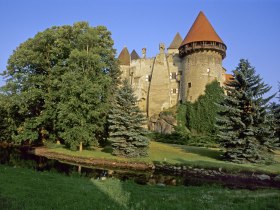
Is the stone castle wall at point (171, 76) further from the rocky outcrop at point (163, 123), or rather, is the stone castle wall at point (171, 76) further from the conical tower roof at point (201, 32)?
the rocky outcrop at point (163, 123)

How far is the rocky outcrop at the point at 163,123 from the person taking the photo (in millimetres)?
42016

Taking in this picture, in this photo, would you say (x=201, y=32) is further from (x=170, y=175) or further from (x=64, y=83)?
(x=170, y=175)

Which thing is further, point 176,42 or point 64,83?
point 176,42

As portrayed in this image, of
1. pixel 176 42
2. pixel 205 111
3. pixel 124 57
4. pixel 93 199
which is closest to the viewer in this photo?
pixel 93 199

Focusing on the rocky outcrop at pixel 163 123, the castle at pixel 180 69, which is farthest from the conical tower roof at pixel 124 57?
the rocky outcrop at pixel 163 123

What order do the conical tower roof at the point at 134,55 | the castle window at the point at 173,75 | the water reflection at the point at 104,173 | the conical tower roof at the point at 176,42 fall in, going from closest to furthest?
the water reflection at the point at 104,173 → the castle window at the point at 173,75 → the conical tower roof at the point at 176,42 → the conical tower roof at the point at 134,55

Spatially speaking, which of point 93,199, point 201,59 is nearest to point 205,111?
point 201,59

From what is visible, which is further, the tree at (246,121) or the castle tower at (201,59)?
the castle tower at (201,59)

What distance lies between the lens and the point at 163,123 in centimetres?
4334

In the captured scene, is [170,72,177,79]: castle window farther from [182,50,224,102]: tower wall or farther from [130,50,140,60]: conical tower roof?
[130,50,140,60]: conical tower roof

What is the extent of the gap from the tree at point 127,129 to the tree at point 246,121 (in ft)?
19.8

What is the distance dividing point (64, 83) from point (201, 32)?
87.6 feet

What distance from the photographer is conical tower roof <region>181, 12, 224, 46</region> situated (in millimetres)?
42250

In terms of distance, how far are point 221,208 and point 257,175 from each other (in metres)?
11.1
